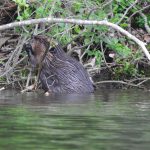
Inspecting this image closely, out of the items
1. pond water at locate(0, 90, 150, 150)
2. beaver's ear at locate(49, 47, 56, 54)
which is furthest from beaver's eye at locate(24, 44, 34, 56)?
pond water at locate(0, 90, 150, 150)

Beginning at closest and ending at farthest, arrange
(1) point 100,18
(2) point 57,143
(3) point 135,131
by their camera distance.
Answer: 1. (2) point 57,143
2. (3) point 135,131
3. (1) point 100,18

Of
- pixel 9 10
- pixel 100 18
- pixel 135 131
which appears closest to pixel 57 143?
pixel 135 131

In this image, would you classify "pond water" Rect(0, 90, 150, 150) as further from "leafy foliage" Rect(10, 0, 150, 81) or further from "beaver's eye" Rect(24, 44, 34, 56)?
"leafy foliage" Rect(10, 0, 150, 81)

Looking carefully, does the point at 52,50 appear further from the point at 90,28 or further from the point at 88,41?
the point at 90,28

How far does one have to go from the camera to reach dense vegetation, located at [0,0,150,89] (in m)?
10.5

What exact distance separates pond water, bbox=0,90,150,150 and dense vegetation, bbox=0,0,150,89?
51.6 inches

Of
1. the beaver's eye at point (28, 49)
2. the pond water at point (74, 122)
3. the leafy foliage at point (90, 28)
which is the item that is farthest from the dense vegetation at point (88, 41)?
the pond water at point (74, 122)

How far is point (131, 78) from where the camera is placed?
11555mm

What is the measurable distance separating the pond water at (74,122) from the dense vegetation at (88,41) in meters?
1.31

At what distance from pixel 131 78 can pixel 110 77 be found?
1.13ft

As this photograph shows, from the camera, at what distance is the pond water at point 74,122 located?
17.0ft

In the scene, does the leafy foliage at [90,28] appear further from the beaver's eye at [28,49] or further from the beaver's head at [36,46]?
the beaver's eye at [28,49]

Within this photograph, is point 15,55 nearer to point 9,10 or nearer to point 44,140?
point 9,10

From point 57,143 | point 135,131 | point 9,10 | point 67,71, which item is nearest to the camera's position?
point 57,143
